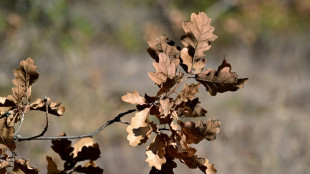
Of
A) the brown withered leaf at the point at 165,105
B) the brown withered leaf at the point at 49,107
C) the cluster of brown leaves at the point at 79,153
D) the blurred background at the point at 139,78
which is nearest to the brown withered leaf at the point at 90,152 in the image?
the cluster of brown leaves at the point at 79,153

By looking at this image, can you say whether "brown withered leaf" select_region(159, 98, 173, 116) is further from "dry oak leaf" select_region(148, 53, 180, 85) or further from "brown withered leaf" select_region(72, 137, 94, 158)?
"brown withered leaf" select_region(72, 137, 94, 158)

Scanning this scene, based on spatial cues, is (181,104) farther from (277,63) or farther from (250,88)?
(277,63)

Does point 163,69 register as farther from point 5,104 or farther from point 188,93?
point 5,104

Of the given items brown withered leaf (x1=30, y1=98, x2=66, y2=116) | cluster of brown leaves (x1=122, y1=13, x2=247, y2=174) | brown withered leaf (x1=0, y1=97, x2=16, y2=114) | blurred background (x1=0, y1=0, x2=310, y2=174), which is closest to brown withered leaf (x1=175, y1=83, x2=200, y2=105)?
cluster of brown leaves (x1=122, y1=13, x2=247, y2=174)

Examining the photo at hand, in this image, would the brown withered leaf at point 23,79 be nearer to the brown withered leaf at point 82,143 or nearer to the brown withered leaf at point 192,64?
the brown withered leaf at point 82,143

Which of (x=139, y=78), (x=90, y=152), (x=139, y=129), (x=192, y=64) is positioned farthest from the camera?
(x=139, y=78)

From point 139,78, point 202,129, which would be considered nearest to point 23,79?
point 202,129
